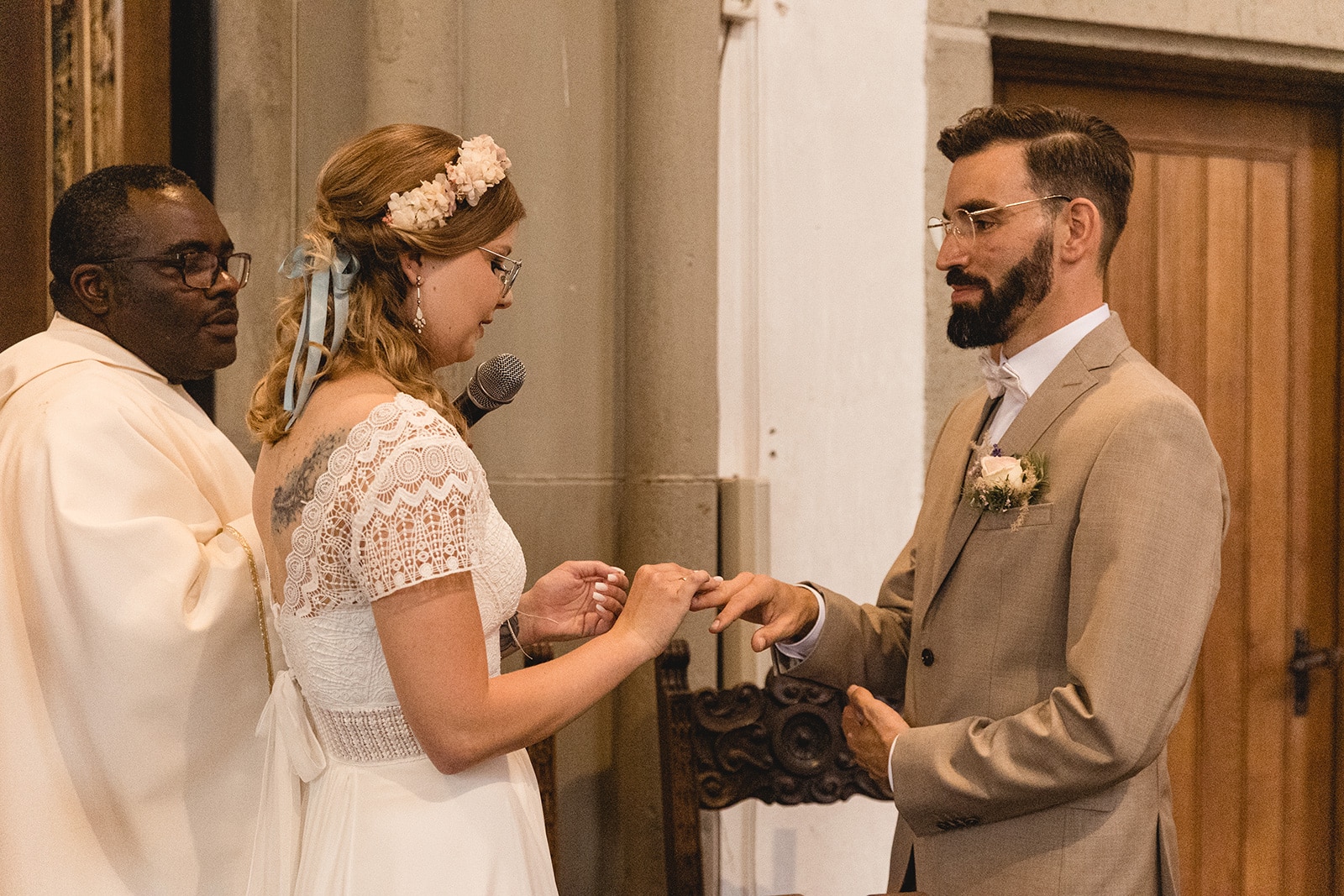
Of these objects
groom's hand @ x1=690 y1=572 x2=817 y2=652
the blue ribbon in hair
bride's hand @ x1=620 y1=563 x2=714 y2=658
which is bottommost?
groom's hand @ x1=690 y1=572 x2=817 y2=652

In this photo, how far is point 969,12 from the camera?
133 inches

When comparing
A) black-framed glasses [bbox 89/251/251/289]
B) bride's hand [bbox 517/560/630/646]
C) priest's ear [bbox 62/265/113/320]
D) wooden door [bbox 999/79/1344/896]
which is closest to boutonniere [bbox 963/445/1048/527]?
bride's hand [bbox 517/560/630/646]

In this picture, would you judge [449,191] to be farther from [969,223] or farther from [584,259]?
[584,259]

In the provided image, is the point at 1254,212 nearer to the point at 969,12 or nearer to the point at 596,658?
the point at 969,12

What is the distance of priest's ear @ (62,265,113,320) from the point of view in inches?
94.7

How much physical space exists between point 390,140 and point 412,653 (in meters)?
0.77

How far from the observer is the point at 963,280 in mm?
2248

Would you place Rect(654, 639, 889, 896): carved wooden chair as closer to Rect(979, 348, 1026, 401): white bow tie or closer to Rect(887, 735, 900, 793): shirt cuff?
Rect(887, 735, 900, 793): shirt cuff

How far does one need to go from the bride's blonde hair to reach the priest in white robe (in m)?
0.56

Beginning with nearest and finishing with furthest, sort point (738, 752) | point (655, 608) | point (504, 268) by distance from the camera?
point (655, 608) → point (504, 268) → point (738, 752)

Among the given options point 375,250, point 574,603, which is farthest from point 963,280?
point 375,250

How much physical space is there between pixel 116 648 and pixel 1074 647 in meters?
1.61

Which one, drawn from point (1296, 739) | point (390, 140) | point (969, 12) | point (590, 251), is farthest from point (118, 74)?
point (1296, 739)

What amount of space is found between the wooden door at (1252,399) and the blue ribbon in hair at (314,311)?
8.23 ft
